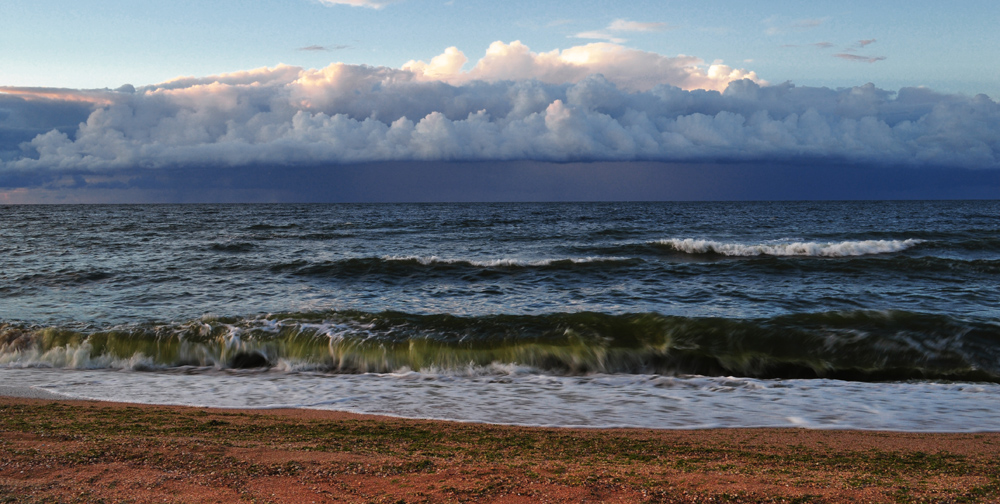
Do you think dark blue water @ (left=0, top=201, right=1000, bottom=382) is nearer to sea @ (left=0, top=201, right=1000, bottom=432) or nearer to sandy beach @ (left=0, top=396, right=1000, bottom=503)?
sea @ (left=0, top=201, right=1000, bottom=432)

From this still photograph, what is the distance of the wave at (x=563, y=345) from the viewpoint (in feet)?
29.2

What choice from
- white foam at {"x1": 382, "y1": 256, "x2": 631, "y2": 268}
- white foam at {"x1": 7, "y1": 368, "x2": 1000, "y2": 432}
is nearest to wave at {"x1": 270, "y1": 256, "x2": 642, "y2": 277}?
white foam at {"x1": 382, "y1": 256, "x2": 631, "y2": 268}

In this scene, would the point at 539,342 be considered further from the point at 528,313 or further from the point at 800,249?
the point at 800,249

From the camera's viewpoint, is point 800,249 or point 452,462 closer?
point 452,462

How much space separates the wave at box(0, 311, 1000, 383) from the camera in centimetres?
890

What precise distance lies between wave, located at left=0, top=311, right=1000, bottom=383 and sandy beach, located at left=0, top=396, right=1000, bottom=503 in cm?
326

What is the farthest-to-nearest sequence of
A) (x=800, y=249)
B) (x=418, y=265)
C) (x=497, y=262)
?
(x=800, y=249) → (x=497, y=262) → (x=418, y=265)

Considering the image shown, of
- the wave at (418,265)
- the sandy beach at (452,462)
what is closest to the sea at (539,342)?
the wave at (418,265)

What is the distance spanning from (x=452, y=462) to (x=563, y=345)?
5.52m

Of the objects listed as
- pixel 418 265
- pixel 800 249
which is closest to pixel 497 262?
pixel 418 265

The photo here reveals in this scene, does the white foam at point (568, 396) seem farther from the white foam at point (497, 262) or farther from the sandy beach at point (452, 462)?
the white foam at point (497, 262)

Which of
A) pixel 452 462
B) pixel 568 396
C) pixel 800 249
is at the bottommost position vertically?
pixel 568 396

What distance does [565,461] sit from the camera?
445cm

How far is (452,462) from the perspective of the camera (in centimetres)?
432
